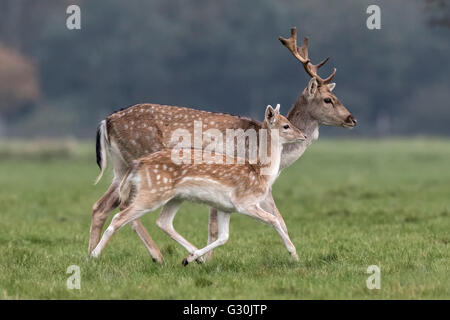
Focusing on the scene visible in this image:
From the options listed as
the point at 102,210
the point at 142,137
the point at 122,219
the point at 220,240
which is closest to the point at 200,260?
the point at 220,240

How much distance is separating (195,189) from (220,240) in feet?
1.70

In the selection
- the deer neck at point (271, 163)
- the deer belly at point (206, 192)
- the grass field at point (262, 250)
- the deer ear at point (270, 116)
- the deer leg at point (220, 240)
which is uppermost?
the deer ear at point (270, 116)

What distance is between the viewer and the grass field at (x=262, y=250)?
6465 millimetres

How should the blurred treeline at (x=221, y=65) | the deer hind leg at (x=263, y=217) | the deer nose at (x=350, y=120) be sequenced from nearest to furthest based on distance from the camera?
1. the deer hind leg at (x=263, y=217)
2. the deer nose at (x=350, y=120)
3. the blurred treeline at (x=221, y=65)

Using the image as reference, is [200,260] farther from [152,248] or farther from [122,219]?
[122,219]

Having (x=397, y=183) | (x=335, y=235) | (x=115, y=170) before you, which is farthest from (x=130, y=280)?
(x=397, y=183)

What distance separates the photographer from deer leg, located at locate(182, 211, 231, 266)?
293 inches

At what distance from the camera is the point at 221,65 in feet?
190

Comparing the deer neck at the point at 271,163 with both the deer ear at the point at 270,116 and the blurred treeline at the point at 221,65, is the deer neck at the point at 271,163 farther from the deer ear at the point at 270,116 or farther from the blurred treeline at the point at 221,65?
the blurred treeline at the point at 221,65

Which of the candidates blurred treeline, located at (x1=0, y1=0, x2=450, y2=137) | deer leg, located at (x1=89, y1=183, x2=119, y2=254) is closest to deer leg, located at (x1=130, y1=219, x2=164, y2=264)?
deer leg, located at (x1=89, y1=183, x2=119, y2=254)

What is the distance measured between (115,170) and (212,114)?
121cm

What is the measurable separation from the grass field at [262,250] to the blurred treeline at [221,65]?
3918 cm

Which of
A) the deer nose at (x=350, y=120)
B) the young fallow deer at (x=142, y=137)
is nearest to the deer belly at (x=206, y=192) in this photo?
the young fallow deer at (x=142, y=137)

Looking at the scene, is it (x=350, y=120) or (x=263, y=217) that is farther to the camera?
(x=350, y=120)
